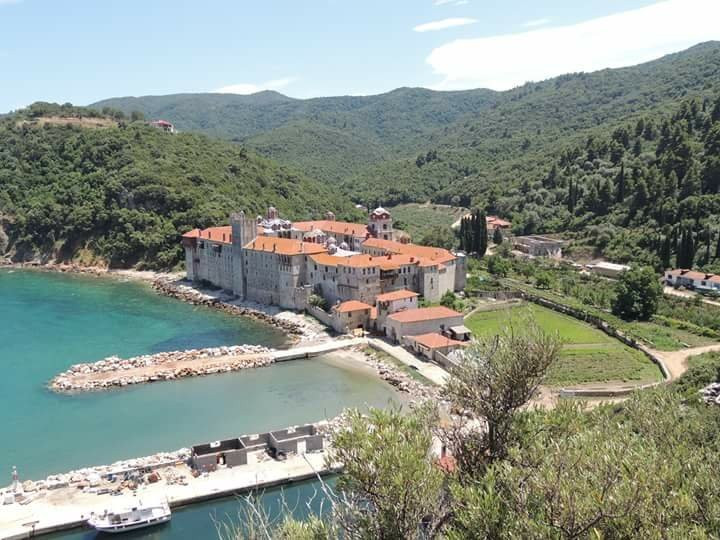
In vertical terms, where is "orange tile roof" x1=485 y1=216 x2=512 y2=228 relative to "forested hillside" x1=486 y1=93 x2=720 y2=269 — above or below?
below

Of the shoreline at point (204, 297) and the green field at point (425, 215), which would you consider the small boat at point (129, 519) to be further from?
the green field at point (425, 215)

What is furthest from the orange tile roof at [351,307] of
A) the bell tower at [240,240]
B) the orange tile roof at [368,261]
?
Result: the bell tower at [240,240]

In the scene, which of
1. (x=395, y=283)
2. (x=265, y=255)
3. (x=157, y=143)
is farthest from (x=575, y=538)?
(x=157, y=143)

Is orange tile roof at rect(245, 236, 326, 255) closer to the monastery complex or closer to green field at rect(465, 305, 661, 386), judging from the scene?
the monastery complex

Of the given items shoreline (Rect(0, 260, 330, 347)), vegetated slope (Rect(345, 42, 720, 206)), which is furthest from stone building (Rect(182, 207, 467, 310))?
vegetated slope (Rect(345, 42, 720, 206))

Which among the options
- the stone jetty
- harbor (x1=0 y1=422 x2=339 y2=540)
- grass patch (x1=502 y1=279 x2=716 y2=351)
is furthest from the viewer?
grass patch (x1=502 y1=279 x2=716 y2=351)

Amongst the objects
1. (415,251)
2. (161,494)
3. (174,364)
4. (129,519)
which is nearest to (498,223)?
(415,251)

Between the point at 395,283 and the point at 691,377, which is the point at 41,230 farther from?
the point at 691,377
